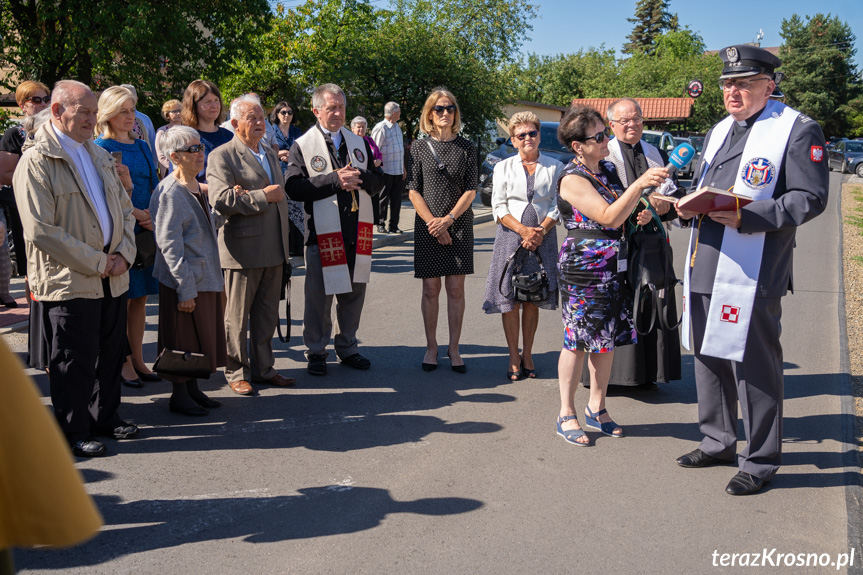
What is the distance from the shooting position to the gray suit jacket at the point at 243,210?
5281 mm

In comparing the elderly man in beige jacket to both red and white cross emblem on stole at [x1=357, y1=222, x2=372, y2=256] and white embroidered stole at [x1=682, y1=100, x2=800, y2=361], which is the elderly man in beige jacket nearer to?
red and white cross emblem on stole at [x1=357, y1=222, x2=372, y2=256]

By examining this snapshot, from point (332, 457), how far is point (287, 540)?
98 cm

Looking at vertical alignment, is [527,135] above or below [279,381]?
above

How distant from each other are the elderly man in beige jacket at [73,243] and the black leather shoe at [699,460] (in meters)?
3.35

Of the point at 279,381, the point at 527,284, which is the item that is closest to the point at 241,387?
the point at 279,381

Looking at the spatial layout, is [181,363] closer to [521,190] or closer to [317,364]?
[317,364]

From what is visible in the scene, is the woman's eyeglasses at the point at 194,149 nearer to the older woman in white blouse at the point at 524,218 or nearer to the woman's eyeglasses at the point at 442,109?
the woman's eyeglasses at the point at 442,109

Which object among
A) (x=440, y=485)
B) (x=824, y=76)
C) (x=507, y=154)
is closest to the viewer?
(x=440, y=485)

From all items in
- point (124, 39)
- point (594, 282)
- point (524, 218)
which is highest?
point (124, 39)

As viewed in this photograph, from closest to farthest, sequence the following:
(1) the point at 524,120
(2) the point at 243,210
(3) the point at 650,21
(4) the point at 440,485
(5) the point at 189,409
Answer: (4) the point at 440,485
(5) the point at 189,409
(2) the point at 243,210
(1) the point at 524,120
(3) the point at 650,21

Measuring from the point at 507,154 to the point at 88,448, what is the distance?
15372 millimetres

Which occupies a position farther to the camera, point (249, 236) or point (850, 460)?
point (249, 236)

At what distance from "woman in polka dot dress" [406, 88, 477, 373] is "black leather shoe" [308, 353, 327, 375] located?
32.0 inches

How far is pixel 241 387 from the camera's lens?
555 centimetres
